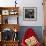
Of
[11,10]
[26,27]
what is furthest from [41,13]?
[11,10]

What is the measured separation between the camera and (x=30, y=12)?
6.18 meters

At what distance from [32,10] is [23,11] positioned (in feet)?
1.19

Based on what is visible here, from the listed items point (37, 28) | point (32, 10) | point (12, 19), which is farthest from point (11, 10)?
point (37, 28)

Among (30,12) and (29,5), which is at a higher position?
(29,5)

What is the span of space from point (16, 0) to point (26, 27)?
1154 millimetres

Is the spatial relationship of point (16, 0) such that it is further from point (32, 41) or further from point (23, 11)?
point (32, 41)

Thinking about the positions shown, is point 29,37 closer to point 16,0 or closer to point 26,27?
point 26,27

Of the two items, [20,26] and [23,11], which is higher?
[23,11]

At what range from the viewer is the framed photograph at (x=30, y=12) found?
20.2 feet

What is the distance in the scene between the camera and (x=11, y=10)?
19.8ft

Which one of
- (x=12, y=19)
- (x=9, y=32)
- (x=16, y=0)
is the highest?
(x=16, y=0)

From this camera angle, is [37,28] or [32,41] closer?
[32,41]

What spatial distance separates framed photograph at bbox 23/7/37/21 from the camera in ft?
20.2

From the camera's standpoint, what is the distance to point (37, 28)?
20.2ft
